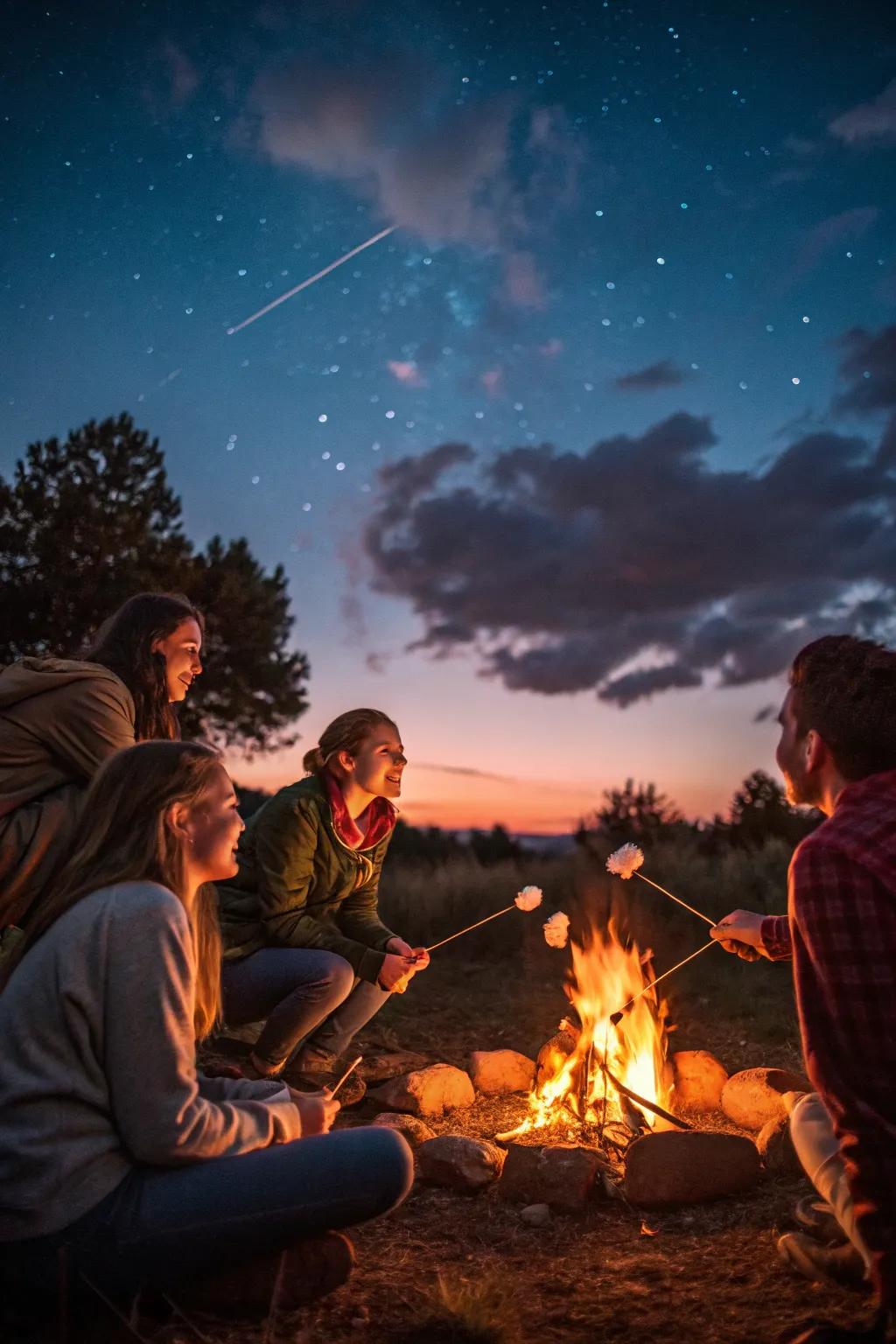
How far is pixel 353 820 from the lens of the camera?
488 centimetres

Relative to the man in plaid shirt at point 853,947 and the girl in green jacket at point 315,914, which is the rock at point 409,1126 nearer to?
the girl in green jacket at point 315,914

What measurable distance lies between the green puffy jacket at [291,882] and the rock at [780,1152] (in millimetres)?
1718

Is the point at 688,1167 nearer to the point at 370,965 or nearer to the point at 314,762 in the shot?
the point at 370,965

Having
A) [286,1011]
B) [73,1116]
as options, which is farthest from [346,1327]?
Result: [286,1011]

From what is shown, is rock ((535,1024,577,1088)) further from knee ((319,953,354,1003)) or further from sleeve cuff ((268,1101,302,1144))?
sleeve cuff ((268,1101,302,1144))

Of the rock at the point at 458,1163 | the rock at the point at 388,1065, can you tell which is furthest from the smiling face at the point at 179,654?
the rock at the point at 388,1065

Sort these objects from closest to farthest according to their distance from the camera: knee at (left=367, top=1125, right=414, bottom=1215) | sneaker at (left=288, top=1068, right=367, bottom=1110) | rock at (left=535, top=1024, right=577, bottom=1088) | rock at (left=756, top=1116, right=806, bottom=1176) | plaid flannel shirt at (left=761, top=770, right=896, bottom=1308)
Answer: plaid flannel shirt at (left=761, top=770, right=896, bottom=1308)
knee at (left=367, top=1125, right=414, bottom=1215)
rock at (left=756, top=1116, right=806, bottom=1176)
sneaker at (left=288, top=1068, right=367, bottom=1110)
rock at (left=535, top=1024, right=577, bottom=1088)

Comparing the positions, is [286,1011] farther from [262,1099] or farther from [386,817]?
[262,1099]

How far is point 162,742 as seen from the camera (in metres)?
2.62

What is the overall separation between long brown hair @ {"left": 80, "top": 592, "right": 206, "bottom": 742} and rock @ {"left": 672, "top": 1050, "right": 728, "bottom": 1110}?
117 inches

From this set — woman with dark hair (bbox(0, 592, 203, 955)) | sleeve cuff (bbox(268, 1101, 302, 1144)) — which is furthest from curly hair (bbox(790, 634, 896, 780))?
woman with dark hair (bbox(0, 592, 203, 955))

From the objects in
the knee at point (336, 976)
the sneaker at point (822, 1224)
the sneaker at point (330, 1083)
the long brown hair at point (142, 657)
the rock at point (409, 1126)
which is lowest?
the rock at point (409, 1126)

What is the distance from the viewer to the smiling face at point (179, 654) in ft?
13.8

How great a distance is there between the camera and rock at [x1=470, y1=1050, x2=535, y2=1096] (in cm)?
530
